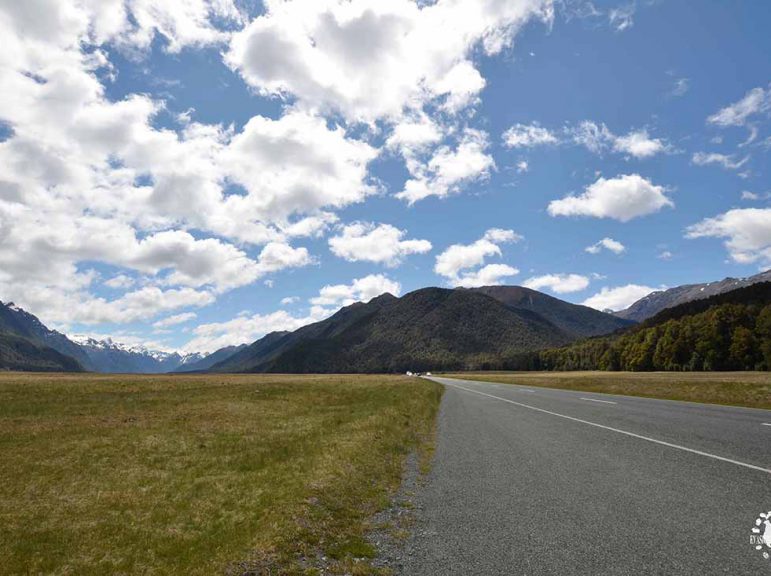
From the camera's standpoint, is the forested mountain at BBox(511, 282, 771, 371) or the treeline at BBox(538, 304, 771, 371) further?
the forested mountain at BBox(511, 282, 771, 371)

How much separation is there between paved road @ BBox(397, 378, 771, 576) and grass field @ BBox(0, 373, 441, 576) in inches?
58.1

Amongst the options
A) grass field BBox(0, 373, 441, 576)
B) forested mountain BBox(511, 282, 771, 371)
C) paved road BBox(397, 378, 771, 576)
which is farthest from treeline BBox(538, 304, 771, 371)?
grass field BBox(0, 373, 441, 576)

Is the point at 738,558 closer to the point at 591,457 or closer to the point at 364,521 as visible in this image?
the point at 364,521

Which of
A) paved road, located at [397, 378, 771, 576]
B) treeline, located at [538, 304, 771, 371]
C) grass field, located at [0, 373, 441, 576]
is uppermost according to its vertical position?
treeline, located at [538, 304, 771, 371]

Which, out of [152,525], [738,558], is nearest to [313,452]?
[152,525]

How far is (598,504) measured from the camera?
27.8 feet

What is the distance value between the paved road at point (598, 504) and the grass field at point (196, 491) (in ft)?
4.84

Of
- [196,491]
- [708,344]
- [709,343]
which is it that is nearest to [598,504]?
[196,491]

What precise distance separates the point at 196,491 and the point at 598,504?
10046 mm

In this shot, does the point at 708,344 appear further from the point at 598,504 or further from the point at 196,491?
the point at 196,491

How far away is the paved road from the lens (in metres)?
6.16

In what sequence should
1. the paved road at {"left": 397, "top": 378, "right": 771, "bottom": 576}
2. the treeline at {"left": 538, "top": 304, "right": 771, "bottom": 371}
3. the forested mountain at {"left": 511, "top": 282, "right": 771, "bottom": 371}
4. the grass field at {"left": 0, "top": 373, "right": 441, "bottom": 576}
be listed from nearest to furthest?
1. the paved road at {"left": 397, "top": 378, "right": 771, "bottom": 576}
2. the grass field at {"left": 0, "top": 373, "right": 441, "bottom": 576}
3. the treeline at {"left": 538, "top": 304, "right": 771, "bottom": 371}
4. the forested mountain at {"left": 511, "top": 282, "right": 771, "bottom": 371}

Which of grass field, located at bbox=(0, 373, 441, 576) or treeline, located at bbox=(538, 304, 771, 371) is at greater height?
treeline, located at bbox=(538, 304, 771, 371)

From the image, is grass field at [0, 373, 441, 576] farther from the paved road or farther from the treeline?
the treeline
